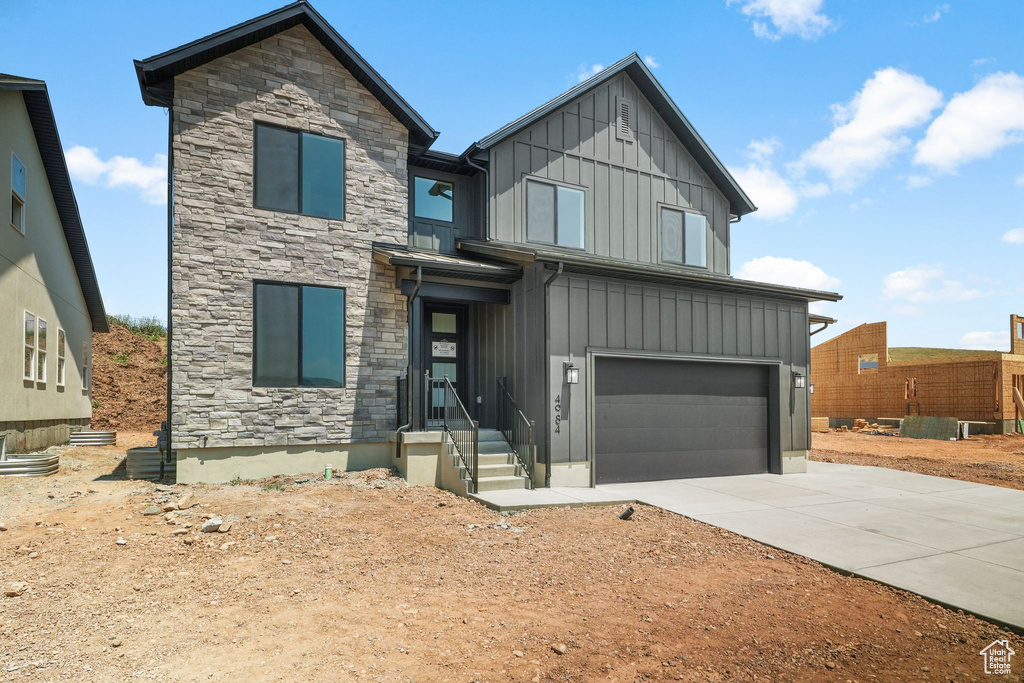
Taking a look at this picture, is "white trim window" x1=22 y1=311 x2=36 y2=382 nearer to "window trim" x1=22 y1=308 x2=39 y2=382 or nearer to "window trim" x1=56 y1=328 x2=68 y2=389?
"window trim" x1=22 y1=308 x2=39 y2=382

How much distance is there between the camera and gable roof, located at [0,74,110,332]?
39.0 feet

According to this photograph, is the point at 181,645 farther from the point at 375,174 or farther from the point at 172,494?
the point at 375,174

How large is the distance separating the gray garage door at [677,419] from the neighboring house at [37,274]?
11326mm

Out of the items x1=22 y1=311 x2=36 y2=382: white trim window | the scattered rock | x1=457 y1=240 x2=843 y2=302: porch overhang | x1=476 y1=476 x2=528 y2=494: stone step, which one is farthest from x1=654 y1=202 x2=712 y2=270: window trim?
x1=22 y1=311 x2=36 y2=382: white trim window

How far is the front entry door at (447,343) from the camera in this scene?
468 inches

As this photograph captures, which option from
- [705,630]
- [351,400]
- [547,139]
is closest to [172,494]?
[351,400]

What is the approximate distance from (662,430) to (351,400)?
5680 mm

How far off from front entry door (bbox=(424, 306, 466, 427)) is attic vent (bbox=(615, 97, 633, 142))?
5.55 meters

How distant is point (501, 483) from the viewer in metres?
9.38

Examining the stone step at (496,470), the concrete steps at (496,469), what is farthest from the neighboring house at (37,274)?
the stone step at (496,470)

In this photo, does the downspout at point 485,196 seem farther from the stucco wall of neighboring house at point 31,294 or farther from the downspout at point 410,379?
the stucco wall of neighboring house at point 31,294

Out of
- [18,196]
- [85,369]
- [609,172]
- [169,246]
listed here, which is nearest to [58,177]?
[18,196]

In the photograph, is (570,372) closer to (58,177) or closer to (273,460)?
(273,460)

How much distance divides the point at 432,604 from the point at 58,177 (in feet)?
52.3
